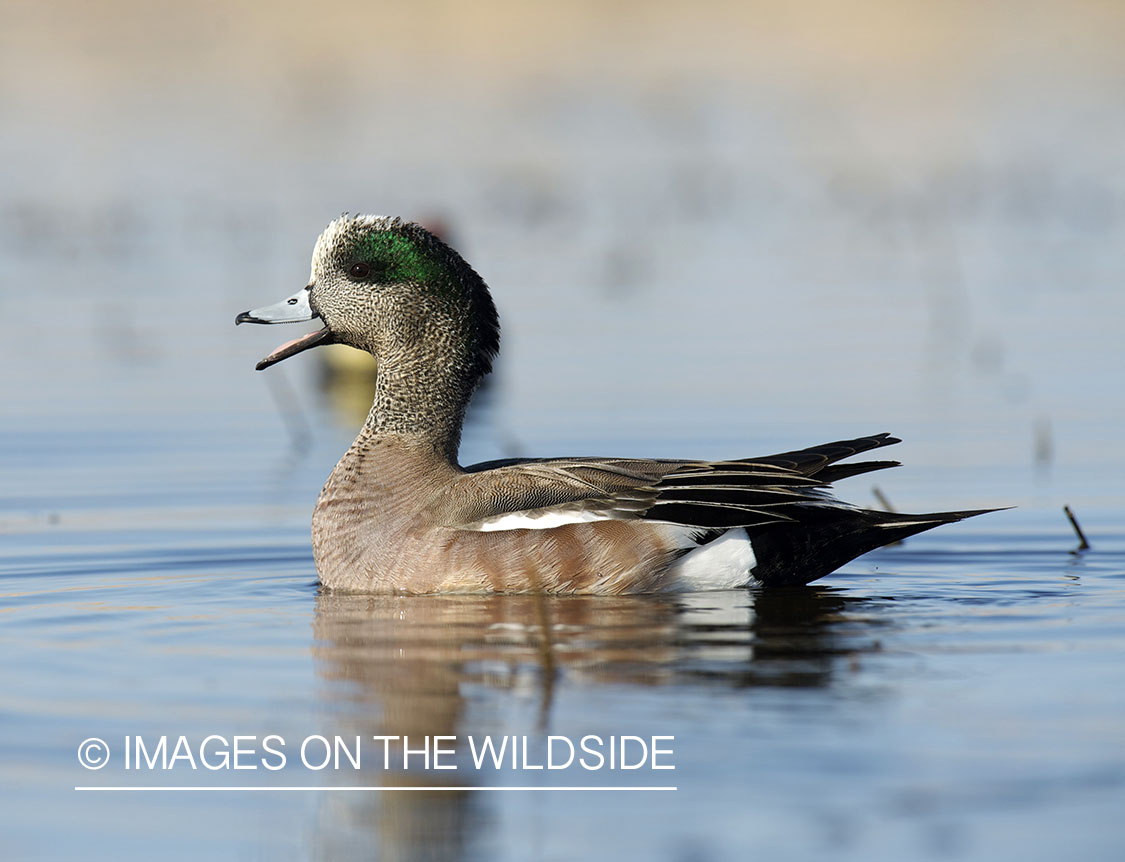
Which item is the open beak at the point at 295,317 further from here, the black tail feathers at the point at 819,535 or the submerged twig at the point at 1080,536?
the submerged twig at the point at 1080,536

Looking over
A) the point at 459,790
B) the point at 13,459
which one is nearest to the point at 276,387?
the point at 13,459

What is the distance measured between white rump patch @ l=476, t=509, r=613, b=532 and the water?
342 mm

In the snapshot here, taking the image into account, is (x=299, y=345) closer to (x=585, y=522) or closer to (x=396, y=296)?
(x=396, y=296)

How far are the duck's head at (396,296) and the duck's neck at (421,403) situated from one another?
30 millimetres

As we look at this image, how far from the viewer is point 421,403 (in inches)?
291

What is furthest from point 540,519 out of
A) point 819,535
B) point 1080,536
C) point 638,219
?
point 638,219

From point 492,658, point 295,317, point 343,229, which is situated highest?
point 343,229

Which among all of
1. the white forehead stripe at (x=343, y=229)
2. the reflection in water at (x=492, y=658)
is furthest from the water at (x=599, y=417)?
the white forehead stripe at (x=343, y=229)

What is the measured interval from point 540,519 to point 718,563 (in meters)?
0.65

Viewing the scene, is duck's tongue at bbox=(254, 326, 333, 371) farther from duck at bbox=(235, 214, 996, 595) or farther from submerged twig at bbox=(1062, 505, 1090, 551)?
submerged twig at bbox=(1062, 505, 1090, 551)

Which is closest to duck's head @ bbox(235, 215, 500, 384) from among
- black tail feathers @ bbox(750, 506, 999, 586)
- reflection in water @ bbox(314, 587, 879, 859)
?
reflection in water @ bbox(314, 587, 879, 859)

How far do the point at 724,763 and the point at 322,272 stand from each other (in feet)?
11.8

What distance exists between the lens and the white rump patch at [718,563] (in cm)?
671

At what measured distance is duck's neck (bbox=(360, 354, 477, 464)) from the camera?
7.34m
